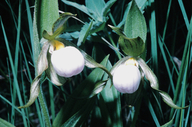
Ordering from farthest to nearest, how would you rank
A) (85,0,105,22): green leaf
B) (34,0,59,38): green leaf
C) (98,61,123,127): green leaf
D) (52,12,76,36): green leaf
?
1. (98,61,123,127): green leaf
2. (85,0,105,22): green leaf
3. (34,0,59,38): green leaf
4. (52,12,76,36): green leaf

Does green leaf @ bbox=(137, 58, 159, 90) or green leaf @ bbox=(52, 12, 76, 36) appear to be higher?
green leaf @ bbox=(52, 12, 76, 36)

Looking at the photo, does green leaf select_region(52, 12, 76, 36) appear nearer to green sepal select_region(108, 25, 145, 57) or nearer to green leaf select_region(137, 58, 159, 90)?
green sepal select_region(108, 25, 145, 57)

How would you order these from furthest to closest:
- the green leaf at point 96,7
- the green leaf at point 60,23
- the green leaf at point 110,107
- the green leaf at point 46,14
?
the green leaf at point 110,107 → the green leaf at point 96,7 → the green leaf at point 46,14 → the green leaf at point 60,23

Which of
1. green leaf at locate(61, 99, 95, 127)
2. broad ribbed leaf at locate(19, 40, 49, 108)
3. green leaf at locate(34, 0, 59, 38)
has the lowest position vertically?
green leaf at locate(61, 99, 95, 127)

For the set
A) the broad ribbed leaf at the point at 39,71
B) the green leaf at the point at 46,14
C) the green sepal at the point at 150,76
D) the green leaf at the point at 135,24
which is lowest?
the green sepal at the point at 150,76

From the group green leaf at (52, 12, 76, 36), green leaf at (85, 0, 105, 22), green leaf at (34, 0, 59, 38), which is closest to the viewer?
green leaf at (52, 12, 76, 36)

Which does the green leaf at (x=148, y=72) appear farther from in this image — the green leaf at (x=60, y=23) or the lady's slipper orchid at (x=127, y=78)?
the green leaf at (x=60, y=23)

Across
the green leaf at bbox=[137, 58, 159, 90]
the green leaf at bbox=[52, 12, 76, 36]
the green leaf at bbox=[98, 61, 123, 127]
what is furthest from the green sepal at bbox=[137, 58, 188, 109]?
the green leaf at bbox=[52, 12, 76, 36]

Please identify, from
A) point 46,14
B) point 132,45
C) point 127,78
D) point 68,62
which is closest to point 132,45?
point 132,45

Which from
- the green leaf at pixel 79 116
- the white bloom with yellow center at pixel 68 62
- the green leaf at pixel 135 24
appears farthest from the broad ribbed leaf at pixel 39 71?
the green leaf at pixel 135 24

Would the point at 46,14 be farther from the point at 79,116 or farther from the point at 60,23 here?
the point at 79,116

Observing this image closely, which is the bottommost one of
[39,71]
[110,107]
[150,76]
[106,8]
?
[110,107]

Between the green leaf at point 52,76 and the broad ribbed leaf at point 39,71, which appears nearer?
the broad ribbed leaf at point 39,71
